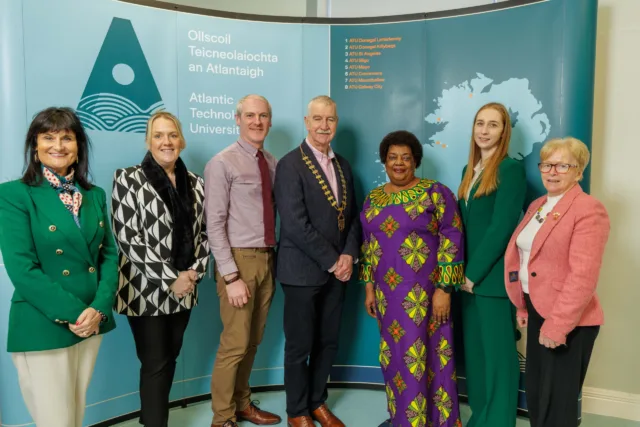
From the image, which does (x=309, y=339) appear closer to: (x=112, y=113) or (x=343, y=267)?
(x=343, y=267)

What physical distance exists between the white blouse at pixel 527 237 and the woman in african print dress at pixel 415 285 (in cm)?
35

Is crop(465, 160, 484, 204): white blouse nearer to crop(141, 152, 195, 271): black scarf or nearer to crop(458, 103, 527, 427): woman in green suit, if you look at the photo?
crop(458, 103, 527, 427): woman in green suit

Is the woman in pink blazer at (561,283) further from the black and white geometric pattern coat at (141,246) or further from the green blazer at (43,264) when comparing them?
the green blazer at (43,264)

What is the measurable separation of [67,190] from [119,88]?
3.79 ft

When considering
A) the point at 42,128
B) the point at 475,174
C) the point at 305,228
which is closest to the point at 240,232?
Answer: the point at 305,228

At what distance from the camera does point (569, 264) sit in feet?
6.45

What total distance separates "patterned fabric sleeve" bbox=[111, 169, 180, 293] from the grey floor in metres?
1.20

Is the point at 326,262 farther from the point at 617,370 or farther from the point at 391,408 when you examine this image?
the point at 617,370

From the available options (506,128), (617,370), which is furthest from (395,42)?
(617,370)

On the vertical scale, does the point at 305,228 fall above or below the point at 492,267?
above

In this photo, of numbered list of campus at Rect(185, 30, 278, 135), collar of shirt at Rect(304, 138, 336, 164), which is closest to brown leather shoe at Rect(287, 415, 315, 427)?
collar of shirt at Rect(304, 138, 336, 164)

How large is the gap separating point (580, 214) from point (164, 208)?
186 cm

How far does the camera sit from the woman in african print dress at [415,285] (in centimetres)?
246

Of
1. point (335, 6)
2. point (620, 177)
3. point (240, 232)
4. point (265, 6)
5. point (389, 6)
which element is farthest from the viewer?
point (265, 6)
